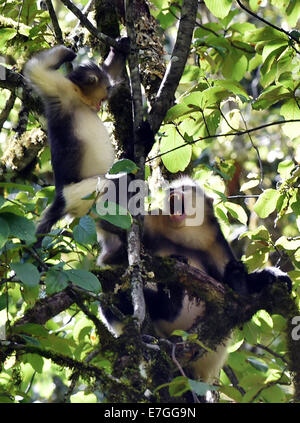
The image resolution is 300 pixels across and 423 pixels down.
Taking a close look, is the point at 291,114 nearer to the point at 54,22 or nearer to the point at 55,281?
the point at 54,22

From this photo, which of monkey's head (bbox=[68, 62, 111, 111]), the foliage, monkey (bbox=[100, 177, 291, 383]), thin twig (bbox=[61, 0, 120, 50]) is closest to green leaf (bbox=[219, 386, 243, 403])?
the foliage

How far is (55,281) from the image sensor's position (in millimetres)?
2473

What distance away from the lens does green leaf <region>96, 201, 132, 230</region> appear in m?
2.53

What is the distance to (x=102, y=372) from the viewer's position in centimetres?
279

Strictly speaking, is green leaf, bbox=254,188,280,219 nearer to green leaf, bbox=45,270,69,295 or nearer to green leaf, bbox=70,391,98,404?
green leaf, bbox=70,391,98,404

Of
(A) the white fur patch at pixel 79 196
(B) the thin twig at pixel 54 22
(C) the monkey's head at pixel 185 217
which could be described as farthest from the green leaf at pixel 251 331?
(B) the thin twig at pixel 54 22

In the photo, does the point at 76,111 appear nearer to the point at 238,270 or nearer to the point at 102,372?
the point at 238,270

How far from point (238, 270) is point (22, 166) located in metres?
2.06

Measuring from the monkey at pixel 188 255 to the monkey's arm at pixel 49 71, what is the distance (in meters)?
1.15

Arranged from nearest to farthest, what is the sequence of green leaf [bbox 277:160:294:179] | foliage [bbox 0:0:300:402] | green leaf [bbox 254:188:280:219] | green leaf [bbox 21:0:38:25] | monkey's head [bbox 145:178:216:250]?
→ foliage [bbox 0:0:300:402], green leaf [bbox 254:188:280:219], green leaf [bbox 277:160:294:179], green leaf [bbox 21:0:38:25], monkey's head [bbox 145:178:216:250]

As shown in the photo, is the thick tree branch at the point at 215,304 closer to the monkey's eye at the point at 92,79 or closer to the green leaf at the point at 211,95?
the green leaf at the point at 211,95

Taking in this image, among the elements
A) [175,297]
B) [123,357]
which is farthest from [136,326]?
[175,297]

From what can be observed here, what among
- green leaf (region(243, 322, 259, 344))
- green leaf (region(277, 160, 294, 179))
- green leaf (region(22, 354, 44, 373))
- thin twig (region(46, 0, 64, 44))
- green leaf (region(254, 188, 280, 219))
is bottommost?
green leaf (region(243, 322, 259, 344))

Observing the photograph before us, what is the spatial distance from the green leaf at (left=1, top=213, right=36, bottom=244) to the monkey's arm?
2377 mm
